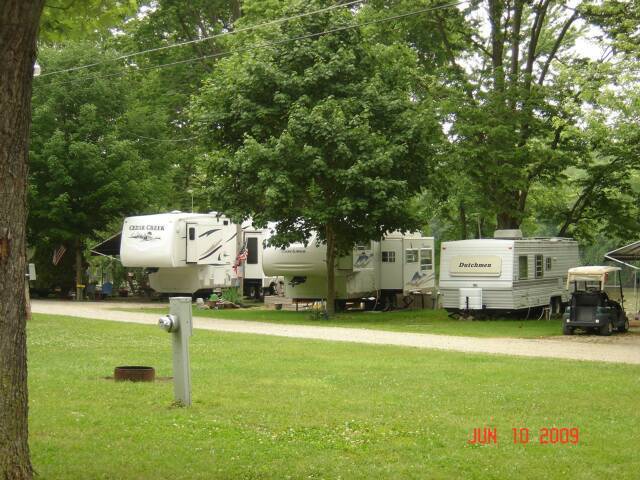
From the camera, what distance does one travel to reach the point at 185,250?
105 feet

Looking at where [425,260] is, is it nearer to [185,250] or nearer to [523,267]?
[523,267]

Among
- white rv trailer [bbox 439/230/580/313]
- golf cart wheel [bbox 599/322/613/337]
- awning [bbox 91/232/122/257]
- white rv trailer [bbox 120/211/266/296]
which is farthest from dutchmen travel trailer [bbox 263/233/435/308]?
awning [bbox 91/232/122/257]

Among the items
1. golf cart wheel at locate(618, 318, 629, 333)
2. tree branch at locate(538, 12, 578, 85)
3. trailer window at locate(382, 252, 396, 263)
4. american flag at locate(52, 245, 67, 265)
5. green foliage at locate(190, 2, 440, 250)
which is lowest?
golf cart wheel at locate(618, 318, 629, 333)

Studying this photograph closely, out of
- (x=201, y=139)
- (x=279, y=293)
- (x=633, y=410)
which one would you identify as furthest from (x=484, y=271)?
(x=633, y=410)

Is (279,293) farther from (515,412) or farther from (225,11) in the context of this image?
(515,412)

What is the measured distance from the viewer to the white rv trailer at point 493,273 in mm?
25719

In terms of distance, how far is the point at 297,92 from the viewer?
2630 cm

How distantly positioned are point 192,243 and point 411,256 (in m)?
7.77

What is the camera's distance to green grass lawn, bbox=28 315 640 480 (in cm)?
713

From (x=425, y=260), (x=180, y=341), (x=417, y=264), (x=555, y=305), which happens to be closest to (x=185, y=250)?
(x=417, y=264)

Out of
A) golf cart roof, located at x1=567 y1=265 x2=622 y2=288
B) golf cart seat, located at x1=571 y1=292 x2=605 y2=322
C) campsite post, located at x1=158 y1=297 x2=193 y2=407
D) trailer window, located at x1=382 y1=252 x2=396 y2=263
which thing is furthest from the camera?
trailer window, located at x1=382 y1=252 x2=396 y2=263

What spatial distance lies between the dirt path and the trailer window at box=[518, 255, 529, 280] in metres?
4.64

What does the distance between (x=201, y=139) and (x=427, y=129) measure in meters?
7.11
